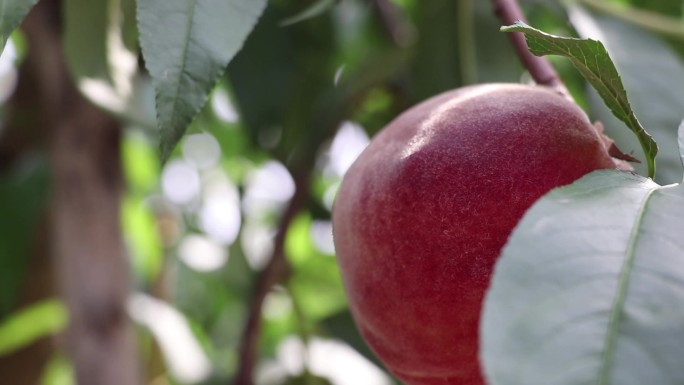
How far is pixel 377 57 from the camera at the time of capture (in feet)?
3.10

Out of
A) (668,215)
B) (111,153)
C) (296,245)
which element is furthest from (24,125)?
(668,215)

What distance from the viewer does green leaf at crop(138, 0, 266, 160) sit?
1.22 ft

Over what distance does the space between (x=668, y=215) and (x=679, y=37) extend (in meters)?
0.52

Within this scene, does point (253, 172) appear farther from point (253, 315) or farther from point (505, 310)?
point (505, 310)

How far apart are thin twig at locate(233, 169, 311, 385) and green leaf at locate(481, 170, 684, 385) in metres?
0.60

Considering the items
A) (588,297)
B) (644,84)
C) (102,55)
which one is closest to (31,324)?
(102,55)

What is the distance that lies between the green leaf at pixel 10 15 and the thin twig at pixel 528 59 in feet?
0.91

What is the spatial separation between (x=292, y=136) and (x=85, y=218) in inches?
10.4

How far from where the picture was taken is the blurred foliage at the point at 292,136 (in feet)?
2.48

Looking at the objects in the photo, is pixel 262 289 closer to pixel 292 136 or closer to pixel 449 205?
pixel 292 136

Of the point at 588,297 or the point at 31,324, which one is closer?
the point at 588,297

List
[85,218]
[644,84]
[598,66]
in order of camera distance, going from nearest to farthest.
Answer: [598,66] → [644,84] → [85,218]

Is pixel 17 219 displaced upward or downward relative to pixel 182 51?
downward

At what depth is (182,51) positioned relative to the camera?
39 centimetres
